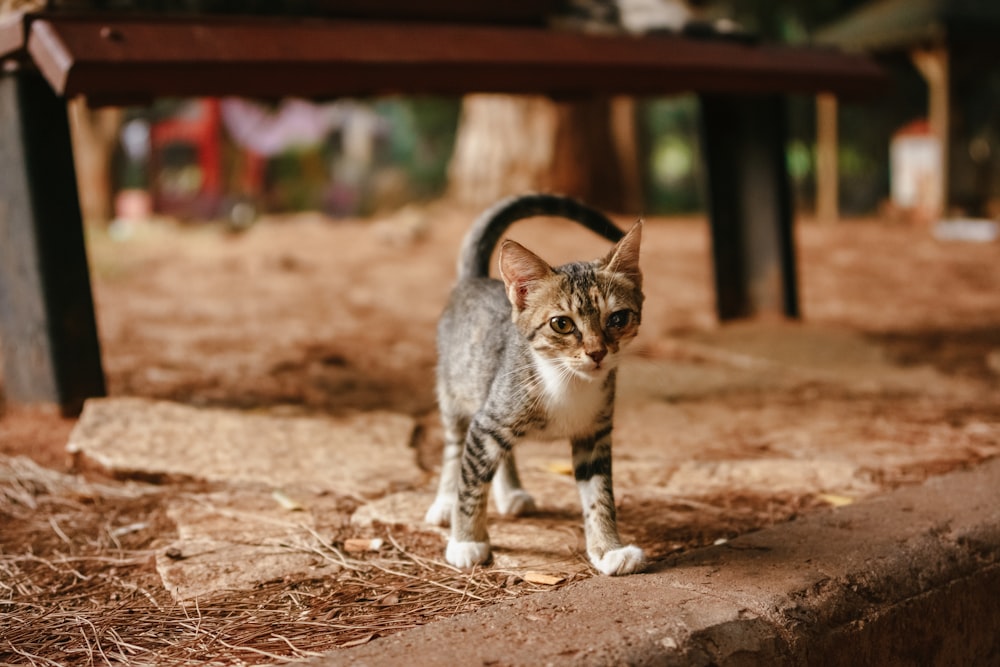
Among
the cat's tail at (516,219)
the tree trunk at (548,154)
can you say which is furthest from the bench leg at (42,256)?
the tree trunk at (548,154)

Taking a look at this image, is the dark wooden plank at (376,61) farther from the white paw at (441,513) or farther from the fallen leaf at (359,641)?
the fallen leaf at (359,641)

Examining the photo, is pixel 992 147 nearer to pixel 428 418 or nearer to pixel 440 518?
pixel 428 418

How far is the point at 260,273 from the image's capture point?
8297mm

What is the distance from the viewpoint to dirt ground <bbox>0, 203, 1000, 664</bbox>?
2715 mm

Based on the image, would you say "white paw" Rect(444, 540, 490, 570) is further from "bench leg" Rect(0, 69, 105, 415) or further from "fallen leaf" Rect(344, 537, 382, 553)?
"bench leg" Rect(0, 69, 105, 415)

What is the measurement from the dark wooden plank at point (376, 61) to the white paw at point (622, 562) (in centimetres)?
218

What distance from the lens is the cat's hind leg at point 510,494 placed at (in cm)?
310

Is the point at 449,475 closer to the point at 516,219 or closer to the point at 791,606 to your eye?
the point at 516,219

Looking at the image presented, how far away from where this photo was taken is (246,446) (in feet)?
12.3

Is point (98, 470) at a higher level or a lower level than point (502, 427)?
lower

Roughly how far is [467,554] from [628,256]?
869 millimetres

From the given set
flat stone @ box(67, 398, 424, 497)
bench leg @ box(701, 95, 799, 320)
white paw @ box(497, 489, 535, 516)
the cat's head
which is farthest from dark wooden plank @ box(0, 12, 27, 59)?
bench leg @ box(701, 95, 799, 320)

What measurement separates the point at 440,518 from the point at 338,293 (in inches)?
185

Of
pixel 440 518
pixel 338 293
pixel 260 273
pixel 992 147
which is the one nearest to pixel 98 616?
pixel 440 518
